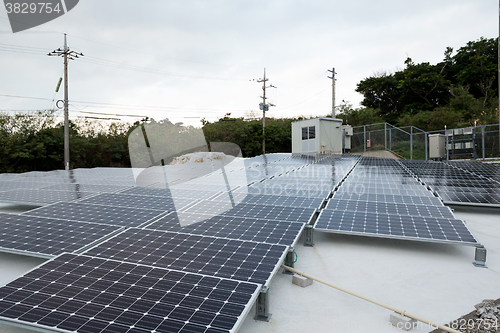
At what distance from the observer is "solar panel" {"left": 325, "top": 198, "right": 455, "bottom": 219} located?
27.1 ft

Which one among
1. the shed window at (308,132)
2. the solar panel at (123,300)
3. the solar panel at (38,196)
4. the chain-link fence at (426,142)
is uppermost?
the shed window at (308,132)

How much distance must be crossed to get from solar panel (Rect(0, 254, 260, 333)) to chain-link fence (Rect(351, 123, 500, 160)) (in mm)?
26787

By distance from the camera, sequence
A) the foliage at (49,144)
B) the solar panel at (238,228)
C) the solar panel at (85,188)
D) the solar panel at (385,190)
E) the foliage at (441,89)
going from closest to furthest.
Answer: the solar panel at (238,228) < the solar panel at (385,190) < the solar panel at (85,188) < the foliage at (49,144) < the foliage at (441,89)

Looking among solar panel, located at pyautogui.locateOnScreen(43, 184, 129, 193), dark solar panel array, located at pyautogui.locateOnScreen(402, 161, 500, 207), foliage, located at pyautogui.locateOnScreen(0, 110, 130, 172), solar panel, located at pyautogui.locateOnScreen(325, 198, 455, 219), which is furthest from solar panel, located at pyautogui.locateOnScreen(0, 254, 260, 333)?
foliage, located at pyautogui.locateOnScreen(0, 110, 130, 172)

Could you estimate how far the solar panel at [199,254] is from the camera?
4.89 meters

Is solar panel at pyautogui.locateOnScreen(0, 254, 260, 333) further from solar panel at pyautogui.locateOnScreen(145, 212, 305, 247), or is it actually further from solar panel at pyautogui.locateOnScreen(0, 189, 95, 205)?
solar panel at pyautogui.locateOnScreen(0, 189, 95, 205)

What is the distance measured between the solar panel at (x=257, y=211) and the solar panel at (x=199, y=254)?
80.0 inches

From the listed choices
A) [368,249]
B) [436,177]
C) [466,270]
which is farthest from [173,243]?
[436,177]

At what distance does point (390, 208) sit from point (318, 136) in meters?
20.1

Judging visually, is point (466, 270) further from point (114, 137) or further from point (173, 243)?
point (114, 137)

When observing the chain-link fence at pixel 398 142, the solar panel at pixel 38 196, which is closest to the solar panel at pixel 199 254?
the solar panel at pixel 38 196

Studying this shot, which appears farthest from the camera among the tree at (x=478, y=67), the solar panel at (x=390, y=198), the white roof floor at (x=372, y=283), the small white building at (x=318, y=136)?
the tree at (x=478, y=67)

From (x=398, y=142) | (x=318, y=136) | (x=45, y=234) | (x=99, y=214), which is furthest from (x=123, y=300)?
(x=398, y=142)

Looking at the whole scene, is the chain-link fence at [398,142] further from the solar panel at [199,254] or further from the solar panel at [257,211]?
the solar panel at [199,254]
